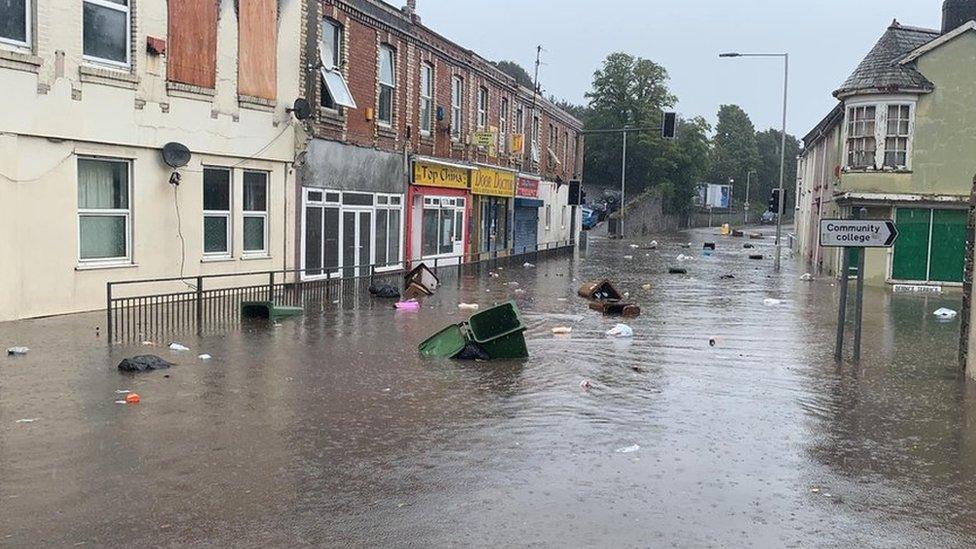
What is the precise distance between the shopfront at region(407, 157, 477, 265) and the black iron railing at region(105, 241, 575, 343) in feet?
7.43

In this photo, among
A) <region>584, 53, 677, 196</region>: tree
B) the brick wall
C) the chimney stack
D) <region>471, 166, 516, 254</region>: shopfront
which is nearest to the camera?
the brick wall

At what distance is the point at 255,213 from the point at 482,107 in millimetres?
15890

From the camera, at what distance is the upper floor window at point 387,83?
81.8 feet

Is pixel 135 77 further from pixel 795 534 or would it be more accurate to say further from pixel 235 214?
pixel 795 534

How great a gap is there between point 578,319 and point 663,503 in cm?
1076

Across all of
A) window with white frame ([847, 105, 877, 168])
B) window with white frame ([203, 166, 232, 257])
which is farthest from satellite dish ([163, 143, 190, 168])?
window with white frame ([847, 105, 877, 168])

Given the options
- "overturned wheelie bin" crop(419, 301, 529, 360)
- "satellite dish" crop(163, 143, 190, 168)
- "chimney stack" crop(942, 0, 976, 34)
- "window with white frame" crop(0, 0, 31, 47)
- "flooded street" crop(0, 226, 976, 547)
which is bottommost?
"flooded street" crop(0, 226, 976, 547)

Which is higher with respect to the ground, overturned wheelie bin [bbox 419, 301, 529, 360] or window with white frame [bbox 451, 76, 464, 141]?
window with white frame [bbox 451, 76, 464, 141]

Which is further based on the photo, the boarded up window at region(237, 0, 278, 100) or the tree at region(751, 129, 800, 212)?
the tree at region(751, 129, 800, 212)

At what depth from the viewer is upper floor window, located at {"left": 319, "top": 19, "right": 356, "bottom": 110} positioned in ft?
69.4

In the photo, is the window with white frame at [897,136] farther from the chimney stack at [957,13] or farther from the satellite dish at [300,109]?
the satellite dish at [300,109]

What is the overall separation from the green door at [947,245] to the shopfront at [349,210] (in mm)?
15656

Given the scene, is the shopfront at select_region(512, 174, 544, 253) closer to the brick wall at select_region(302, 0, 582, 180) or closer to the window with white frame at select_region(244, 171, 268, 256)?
the brick wall at select_region(302, 0, 582, 180)

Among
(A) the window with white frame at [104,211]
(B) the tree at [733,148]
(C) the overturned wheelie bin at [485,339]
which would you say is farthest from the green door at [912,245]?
(B) the tree at [733,148]
